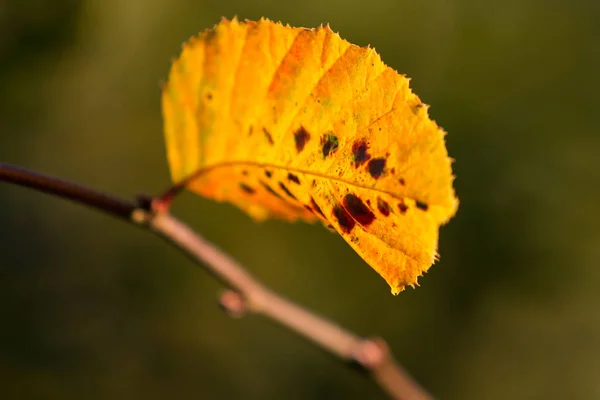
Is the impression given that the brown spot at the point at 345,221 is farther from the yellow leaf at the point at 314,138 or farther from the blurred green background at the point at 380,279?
the blurred green background at the point at 380,279

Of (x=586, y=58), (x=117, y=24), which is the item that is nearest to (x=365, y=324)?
(x=586, y=58)

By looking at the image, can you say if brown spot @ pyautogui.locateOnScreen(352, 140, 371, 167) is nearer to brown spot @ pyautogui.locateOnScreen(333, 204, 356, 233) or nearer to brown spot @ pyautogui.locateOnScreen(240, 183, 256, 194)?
brown spot @ pyautogui.locateOnScreen(333, 204, 356, 233)

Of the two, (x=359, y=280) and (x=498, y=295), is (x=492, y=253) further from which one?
(x=359, y=280)

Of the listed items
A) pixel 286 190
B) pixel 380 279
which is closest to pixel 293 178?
pixel 286 190

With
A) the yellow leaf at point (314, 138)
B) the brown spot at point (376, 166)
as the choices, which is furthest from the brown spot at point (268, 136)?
the brown spot at point (376, 166)

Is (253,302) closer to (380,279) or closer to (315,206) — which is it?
(315,206)

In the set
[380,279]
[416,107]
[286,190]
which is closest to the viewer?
[416,107]

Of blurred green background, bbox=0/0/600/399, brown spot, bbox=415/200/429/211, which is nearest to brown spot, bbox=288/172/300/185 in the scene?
brown spot, bbox=415/200/429/211

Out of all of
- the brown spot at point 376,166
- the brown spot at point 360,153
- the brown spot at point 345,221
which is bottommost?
the brown spot at point 345,221
